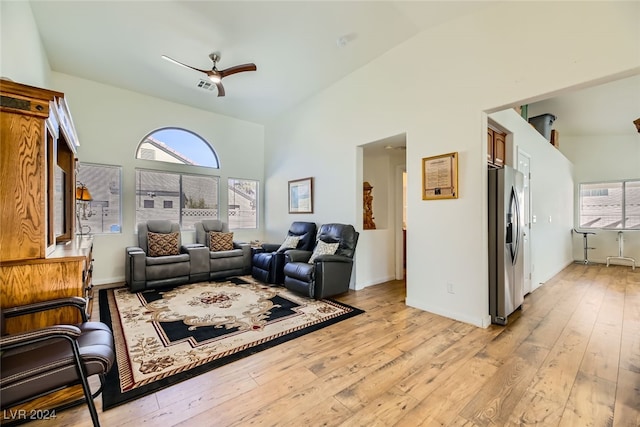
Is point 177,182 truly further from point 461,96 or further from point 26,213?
point 461,96

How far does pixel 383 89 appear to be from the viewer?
3.86 metres

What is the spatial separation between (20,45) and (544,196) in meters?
7.43

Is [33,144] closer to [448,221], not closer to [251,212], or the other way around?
[448,221]

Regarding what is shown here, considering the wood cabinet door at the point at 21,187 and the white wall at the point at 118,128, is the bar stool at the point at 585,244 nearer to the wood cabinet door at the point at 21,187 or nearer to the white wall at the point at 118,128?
the white wall at the point at 118,128

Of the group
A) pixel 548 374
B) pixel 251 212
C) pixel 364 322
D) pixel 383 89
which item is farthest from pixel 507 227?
pixel 251 212

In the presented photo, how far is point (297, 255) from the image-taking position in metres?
4.23

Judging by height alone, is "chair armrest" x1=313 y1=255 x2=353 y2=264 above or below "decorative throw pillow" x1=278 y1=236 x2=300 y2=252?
below

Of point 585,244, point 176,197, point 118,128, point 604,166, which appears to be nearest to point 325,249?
point 176,197

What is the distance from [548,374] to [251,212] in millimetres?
5715

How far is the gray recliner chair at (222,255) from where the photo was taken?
4.77 m

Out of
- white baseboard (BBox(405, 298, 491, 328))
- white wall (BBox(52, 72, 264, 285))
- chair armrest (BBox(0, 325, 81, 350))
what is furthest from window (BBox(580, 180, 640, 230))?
chair armrest (BBox(0, 325, 81, 350))

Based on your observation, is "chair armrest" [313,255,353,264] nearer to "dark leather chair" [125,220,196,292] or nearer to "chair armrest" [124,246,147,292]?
"dark leather chair" [125,220,196,292]

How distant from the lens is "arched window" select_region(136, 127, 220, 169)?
16.9 feet

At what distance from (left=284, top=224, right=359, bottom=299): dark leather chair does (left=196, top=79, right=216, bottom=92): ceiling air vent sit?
308 cm
